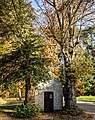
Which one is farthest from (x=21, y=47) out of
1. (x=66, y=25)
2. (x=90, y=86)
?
(x=90, y=86)

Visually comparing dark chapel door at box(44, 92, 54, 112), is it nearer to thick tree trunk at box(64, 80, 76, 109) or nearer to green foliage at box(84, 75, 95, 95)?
thick tree trunk at box(64, 80, 76, 109)

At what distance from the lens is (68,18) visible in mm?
22672

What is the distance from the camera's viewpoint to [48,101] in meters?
24.1

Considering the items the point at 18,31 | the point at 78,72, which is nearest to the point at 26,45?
the point at 18,31

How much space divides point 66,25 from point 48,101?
24.4 feet

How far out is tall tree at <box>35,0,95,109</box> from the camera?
21672 mm

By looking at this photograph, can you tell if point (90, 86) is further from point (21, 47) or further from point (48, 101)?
point (21, 47)

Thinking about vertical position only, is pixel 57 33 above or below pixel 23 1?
below

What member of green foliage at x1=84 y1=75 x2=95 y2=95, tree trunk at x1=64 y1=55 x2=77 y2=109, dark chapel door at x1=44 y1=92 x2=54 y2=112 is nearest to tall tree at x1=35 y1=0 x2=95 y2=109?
tree trunk at x1=64 y1=55 x2=77 y2=109

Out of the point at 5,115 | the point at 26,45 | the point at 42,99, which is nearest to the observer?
the point at 5,115

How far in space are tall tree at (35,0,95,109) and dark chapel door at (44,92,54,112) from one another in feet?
7.43

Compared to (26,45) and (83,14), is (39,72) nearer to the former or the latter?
(26,45)

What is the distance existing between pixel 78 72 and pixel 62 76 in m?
1.62

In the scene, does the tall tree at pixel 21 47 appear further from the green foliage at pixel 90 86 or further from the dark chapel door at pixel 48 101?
the green foliage at pixel 90 86
